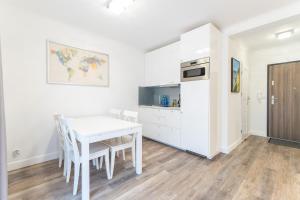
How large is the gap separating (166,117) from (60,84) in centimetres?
217

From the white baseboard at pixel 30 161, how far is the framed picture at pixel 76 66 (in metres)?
1.27

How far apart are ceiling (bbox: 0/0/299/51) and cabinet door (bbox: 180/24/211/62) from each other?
15 centimetres

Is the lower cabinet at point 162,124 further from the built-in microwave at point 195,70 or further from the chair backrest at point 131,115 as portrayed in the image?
the chair backrest at point 131,115

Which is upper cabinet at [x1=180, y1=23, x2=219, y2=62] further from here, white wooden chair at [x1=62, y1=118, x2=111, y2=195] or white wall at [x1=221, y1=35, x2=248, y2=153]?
white wooden chair at [x1=62, y1=118, x2=111, y2=195]

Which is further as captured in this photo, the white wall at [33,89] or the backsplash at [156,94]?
the backsplash at [156,94]

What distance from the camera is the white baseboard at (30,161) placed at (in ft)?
7.00

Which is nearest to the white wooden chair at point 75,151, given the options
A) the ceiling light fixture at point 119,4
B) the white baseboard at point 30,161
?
the white baseboard at point 30,161

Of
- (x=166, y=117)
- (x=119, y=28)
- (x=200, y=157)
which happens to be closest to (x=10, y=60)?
(x=119, y=28)

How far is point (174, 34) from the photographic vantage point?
306 cm

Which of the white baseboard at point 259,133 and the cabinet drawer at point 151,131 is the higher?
A: the cabinet drawer at point 151,131

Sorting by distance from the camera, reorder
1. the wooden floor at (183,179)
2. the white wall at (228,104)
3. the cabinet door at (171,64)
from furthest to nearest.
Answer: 1. the cabinet door at (171,64)
2. the white wall at (228,104)
3. the wooden floor at (183,179)

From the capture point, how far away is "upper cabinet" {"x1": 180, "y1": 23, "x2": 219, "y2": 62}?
2.43 m

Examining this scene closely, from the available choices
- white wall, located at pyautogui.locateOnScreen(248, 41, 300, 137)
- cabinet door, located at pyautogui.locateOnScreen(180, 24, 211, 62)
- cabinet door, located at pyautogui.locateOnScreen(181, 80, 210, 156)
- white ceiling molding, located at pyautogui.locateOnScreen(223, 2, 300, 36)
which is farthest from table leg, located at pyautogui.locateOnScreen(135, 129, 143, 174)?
white wall, located at pyautogui.locateOnScreen(248, 41, 300, 137)

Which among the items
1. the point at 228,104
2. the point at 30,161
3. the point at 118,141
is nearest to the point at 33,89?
the point at 30,161
